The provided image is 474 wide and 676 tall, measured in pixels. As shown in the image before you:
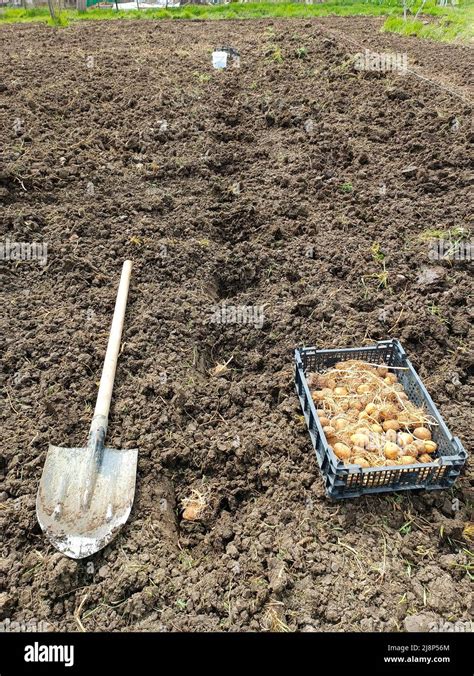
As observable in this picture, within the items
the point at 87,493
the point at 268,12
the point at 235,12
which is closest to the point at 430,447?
the point at 87,493

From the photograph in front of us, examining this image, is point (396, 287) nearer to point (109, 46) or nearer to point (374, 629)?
point (374, 629)

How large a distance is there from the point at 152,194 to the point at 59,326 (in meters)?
2.16

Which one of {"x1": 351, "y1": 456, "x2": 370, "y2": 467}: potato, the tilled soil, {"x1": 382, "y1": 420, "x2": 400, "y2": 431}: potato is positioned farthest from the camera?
{"x1": 382, "y1": 420, "x2": 400, "y2": 431}: potato

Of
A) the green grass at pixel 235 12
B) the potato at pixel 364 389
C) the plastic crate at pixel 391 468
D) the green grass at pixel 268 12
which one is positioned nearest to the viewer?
the plastic crate at pixel 391 468

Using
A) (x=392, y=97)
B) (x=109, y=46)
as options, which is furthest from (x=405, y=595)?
(x=109, y=46)

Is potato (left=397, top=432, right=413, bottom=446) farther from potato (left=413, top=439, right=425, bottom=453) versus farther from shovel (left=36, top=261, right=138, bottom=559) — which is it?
shovel (left=36, top=261, right=138, bottom=559)

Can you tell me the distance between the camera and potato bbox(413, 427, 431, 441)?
286 cm

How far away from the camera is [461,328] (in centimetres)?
380

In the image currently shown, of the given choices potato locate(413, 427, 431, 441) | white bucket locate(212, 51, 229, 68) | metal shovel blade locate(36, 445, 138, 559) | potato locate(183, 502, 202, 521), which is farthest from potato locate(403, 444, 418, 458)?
white bucket locate(212, 51, 229, 68)

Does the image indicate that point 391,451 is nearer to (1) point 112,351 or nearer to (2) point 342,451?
(2) point 342,451

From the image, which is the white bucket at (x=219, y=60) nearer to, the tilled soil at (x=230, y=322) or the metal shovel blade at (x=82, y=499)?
the tilled soil at (x=230, y=322)

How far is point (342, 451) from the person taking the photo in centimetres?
275

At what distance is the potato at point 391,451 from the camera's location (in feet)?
9.00

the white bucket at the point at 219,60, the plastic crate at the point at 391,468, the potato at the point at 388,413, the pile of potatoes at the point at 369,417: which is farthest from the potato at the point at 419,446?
the white bucket at the point at 219,60
